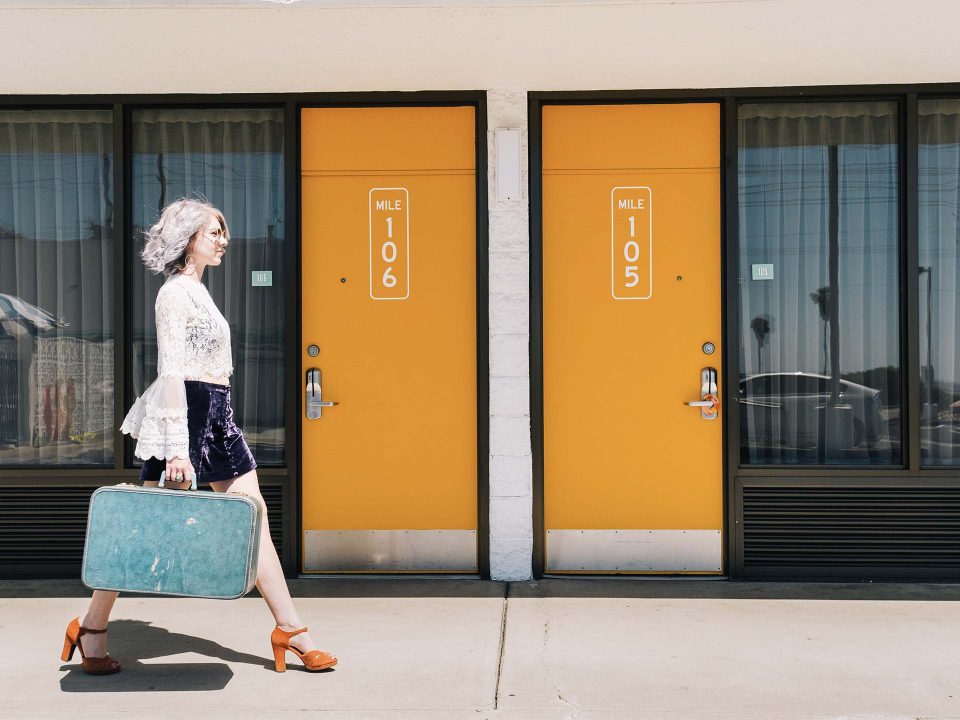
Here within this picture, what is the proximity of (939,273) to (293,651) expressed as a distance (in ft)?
13.2

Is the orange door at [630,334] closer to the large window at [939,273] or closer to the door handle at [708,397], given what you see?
the door handle at [708,397]

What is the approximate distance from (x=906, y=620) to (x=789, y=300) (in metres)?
1.82

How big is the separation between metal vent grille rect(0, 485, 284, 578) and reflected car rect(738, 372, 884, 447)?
8.93ft

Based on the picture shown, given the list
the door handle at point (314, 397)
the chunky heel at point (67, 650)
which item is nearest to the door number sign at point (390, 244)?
the door handle at point (314, 397)

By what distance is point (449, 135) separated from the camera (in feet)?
17.3

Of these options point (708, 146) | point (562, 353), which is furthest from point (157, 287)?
point (708, 146)

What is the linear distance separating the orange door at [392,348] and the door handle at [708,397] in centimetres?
126

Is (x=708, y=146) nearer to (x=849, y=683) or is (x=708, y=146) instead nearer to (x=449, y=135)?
(x=449, y=135)

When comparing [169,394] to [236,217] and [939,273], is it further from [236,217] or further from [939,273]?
[939,273]

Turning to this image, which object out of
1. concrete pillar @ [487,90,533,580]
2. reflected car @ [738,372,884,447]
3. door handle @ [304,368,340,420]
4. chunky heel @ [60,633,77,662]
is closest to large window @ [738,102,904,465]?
reflected car @ [738,372,884,447]

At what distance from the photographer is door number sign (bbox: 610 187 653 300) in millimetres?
5250

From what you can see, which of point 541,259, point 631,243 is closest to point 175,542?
point 541,259

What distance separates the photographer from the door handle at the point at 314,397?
525 centimetres

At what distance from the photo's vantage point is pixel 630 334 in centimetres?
525
